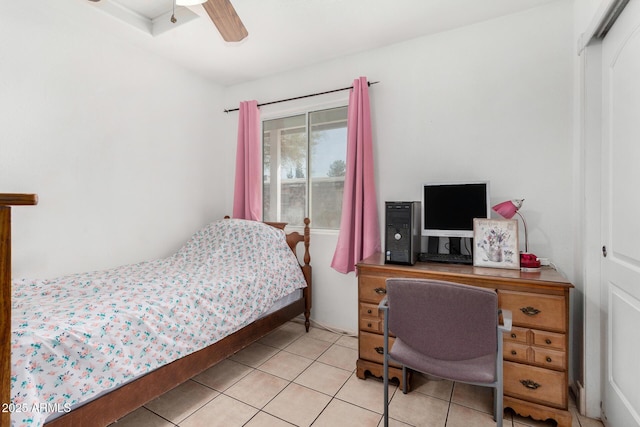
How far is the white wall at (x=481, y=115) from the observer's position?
6.54 feet

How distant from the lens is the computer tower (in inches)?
77.2

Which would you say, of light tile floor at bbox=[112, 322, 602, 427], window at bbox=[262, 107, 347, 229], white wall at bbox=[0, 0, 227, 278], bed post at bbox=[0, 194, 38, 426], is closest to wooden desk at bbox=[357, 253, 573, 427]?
light tile floor at bbox=[112, 322, 602, 427]

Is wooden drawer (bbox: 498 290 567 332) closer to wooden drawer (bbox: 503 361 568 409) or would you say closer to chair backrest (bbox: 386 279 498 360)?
wooden drawer (bbox: 503 361 568 409)

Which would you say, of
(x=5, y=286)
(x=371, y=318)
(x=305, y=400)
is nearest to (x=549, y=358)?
(x=371, y=318)

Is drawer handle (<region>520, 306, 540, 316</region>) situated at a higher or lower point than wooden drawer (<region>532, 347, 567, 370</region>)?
higher

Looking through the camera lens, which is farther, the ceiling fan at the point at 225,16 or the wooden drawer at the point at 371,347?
the wooden drawer at the point at 371,347

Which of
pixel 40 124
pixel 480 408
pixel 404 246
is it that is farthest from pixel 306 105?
pixel 480 408

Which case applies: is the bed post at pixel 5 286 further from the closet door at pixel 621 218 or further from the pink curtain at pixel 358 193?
the closet door at pixel 621 218

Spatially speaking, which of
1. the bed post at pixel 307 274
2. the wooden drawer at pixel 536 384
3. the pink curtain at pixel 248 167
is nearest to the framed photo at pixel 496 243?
the wooden drawer at pixel 536 384

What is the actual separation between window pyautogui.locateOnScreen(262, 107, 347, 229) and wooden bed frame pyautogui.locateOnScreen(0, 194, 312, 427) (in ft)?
0.94

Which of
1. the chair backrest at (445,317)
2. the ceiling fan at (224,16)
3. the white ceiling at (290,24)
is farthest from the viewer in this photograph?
the white ceiling at (290,24)

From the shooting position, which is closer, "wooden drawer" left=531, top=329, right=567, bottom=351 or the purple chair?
the purple chair

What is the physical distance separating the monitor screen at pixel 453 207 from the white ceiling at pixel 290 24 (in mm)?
1259

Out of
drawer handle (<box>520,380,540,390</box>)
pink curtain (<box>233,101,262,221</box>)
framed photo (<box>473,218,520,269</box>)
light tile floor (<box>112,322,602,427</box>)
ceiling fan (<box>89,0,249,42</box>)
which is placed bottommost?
light tile floor (<box>112,322,602,427</box>)
